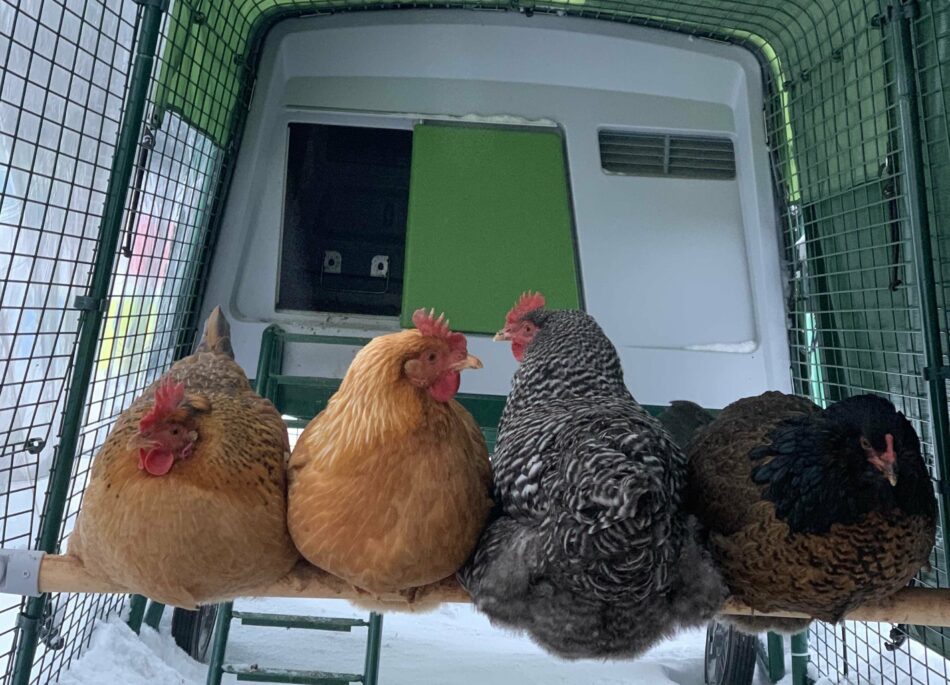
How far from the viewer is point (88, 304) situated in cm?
162

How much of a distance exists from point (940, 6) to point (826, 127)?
0.51 meters

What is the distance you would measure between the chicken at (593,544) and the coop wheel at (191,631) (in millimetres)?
1753

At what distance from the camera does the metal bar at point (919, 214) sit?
157 centimetres

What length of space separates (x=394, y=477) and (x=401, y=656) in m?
1.81

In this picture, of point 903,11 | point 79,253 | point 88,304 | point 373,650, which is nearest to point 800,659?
point 373,650

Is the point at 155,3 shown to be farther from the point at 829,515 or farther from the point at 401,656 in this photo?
the point at 401,656

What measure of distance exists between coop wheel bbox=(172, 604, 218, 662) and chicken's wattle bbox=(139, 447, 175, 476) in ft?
5.26

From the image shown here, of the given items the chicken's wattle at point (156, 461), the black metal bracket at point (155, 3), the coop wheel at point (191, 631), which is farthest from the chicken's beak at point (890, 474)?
the coop wheel at point (191, 631)

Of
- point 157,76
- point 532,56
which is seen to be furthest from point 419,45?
point 157,76

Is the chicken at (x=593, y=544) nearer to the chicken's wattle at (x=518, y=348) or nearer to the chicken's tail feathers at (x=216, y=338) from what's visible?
the chicken's wattle at (x=518, y=348)

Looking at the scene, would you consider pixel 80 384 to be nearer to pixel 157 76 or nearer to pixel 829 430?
pixel 157 76

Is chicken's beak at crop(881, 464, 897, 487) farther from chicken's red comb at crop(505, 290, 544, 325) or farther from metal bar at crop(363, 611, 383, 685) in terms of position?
metal bar at crop(363, 611, 383, 685)

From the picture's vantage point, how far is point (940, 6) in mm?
1630

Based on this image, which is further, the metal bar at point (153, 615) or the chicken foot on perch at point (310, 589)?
the metal bar at point (153, 615)
